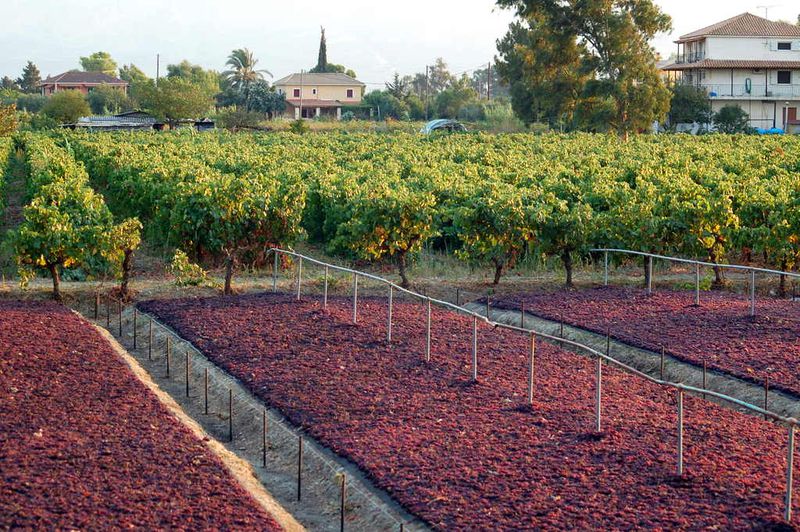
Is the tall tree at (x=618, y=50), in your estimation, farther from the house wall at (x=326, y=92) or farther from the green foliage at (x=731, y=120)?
the house wall at (x=326, y=92)

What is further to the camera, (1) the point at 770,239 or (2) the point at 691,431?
(1) the point at 770,239

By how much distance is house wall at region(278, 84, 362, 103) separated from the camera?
13550 centimetres

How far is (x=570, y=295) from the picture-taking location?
67.0 ft

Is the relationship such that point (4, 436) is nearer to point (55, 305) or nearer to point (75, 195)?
point (55, 305)

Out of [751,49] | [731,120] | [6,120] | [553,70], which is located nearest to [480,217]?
[6,120]

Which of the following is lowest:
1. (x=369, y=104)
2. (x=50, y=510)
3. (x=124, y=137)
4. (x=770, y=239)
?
(x=50, y=510)

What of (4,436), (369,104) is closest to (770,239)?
(4,436)

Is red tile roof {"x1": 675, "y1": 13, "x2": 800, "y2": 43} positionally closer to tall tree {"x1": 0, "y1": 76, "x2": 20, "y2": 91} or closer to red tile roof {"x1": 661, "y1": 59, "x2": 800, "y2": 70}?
red tile roof {"x1": 661, "y1": 59, "x2": 800, "y2": 70}

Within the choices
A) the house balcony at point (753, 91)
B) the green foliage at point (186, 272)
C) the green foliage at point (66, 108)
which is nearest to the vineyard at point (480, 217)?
the green foliage at point (186, 272)

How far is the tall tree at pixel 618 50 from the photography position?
236 feet

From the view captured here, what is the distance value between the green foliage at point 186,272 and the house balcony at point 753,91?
71644 mm

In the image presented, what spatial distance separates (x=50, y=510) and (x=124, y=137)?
51644mm

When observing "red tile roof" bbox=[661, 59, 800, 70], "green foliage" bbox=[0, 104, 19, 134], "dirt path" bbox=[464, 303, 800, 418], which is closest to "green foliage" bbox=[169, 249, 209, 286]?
"dirt path" bbox=[464, 303, 800, 418]

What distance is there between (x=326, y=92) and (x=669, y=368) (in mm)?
124604
